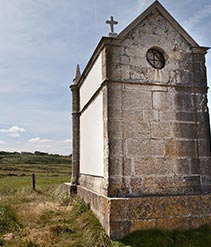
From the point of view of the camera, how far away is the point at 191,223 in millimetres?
5707

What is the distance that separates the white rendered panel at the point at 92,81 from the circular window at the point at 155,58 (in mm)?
1115

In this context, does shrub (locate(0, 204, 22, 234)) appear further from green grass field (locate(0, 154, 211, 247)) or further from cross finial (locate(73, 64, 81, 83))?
cross finial (locate(73, 64, 81, 83))

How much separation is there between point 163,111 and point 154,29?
6.22ft

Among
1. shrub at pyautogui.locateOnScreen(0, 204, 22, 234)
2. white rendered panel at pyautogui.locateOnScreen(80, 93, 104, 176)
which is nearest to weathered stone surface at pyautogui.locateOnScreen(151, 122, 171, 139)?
white rendered panel at pyautogui.locateOnScreen(80, 93, 104, 176)

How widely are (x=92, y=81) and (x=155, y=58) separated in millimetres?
1901

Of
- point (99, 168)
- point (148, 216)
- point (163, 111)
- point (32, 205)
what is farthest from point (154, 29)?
point (32, 205)

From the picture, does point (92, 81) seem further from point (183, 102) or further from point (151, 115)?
point (183, 102)

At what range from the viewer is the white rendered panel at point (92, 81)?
22.0 feet

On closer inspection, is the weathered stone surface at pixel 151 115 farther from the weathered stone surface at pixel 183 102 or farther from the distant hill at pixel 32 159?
the distant hill at pixel 32 159

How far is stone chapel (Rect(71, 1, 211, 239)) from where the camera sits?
5602 millimetres

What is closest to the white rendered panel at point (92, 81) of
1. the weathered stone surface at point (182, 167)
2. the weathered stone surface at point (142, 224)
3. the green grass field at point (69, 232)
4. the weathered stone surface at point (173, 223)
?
the weathered stone surface at point (182, 167)

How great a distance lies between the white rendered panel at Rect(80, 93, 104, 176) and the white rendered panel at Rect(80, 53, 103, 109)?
0.35 meters

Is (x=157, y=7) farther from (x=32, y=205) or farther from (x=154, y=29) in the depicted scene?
(x=32, y=205)

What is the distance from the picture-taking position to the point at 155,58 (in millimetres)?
6477
